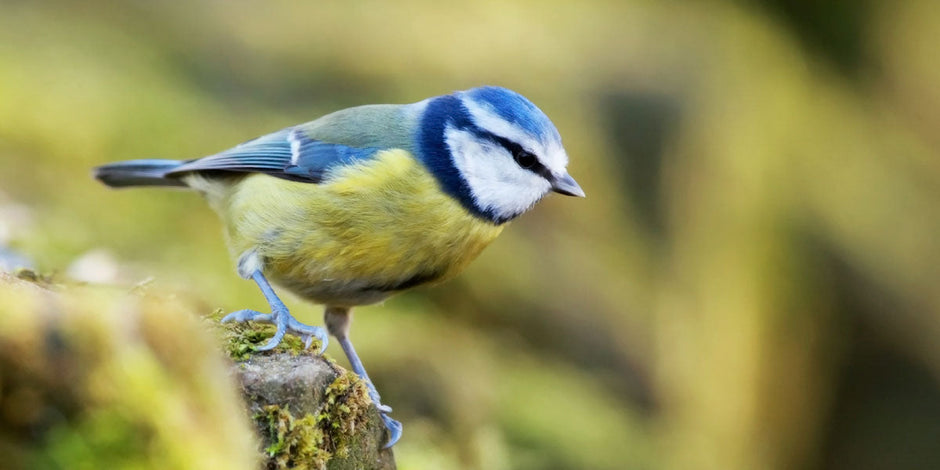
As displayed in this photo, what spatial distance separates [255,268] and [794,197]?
2.95 meters

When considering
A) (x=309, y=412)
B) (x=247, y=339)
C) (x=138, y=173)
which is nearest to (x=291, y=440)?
(x=309, y=412)

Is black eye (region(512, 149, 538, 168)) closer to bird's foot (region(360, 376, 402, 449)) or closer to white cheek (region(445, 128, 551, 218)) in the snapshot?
white cheek (region(445, 128, 551, 218))

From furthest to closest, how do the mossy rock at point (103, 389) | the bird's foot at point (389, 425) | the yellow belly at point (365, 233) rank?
1. the yellow belly at point (365, 233)
2. the bird's foot at point (389, 425)
3. the mossy rock at point (103, 389)

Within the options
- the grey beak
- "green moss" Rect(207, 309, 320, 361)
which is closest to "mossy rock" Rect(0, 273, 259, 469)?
"green moss" Rect(207, 309, 320, 361)

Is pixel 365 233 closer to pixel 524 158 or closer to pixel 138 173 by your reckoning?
pixel 524 158

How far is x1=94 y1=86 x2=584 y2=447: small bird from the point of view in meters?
1.55

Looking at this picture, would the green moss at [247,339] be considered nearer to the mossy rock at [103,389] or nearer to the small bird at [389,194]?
the small bird at [389,194]

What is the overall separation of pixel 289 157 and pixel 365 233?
316 millimetres

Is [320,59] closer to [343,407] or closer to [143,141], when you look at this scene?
[143,141]

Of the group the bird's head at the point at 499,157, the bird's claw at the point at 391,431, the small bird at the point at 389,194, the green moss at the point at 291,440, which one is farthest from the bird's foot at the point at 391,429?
the bird's head at the point at 499,157

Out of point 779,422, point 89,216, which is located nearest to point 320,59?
point 89,216

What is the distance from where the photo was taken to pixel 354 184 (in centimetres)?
158

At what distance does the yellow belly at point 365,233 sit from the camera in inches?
60.8

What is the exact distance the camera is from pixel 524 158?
5.36 feet
